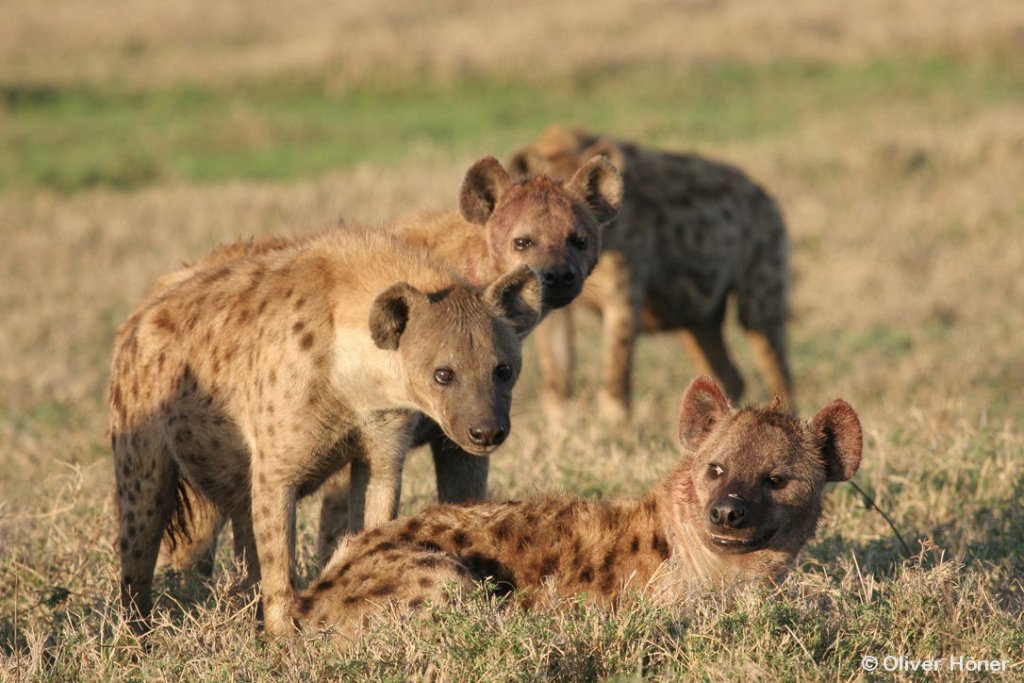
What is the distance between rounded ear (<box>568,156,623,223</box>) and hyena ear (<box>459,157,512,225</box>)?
11.6 inches

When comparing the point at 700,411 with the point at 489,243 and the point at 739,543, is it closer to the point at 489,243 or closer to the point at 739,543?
the point at 739,543

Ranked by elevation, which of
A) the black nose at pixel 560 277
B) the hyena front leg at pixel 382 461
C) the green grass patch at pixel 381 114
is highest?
the green grass patch at pixel 381 114

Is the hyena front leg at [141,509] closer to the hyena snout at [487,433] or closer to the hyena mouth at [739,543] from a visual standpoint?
the hyena snout at [487,433]

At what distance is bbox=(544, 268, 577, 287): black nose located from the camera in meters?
5.69

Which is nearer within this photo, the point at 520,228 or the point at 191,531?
the point at 191,531

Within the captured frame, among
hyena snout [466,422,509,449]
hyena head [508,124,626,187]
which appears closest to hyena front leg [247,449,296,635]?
hyena snout [466,422,509,449]

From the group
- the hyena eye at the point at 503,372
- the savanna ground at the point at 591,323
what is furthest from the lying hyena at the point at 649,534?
the hyena eye at the point at 503,372

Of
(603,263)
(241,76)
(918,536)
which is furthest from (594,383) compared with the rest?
(241,76)

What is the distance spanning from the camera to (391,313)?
454 centimetres

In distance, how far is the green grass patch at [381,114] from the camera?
1753 centimetres

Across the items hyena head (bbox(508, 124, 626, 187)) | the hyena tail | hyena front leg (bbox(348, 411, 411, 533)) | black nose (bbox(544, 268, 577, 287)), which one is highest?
hyena head (bbox(508, 124, 626, 187))

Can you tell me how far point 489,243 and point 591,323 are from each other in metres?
5.87

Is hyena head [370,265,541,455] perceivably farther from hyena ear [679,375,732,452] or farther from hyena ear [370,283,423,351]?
hyena ear [679,375,732,452]

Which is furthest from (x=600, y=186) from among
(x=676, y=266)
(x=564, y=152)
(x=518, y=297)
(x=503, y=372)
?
(x=676, y=266)
